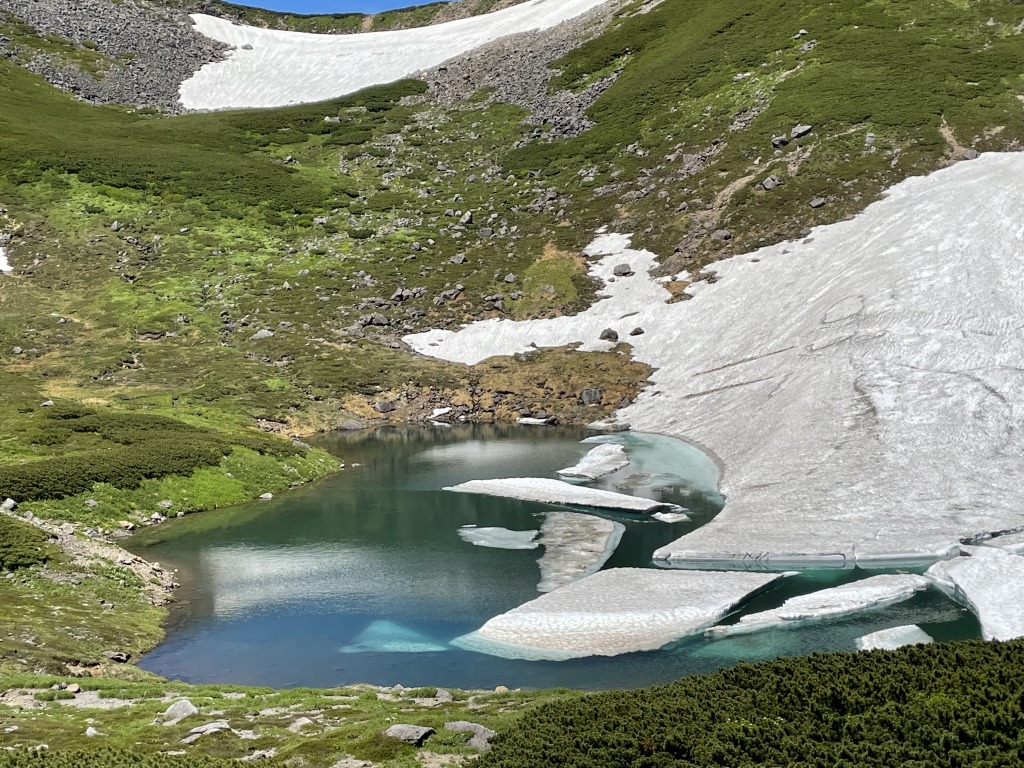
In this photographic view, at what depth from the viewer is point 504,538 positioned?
2021 inches

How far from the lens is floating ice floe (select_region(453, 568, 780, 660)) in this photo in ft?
115

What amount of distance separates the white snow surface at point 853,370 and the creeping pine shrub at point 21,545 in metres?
32.0

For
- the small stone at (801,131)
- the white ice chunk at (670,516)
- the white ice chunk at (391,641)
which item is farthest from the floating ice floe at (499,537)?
the small stone at (801,131)

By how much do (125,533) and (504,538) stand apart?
24301 mm

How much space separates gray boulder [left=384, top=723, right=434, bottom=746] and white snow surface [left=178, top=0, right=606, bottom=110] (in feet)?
573

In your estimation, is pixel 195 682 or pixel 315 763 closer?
pixel 315 763

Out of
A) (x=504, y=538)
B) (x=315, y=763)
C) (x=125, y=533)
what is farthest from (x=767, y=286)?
(x=315, y=763)

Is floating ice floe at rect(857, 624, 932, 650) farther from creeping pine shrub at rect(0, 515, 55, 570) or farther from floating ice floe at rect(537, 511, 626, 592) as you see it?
creeping pine shrub at rect(0, 515, 55, 570)

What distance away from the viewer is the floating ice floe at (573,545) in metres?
44.3

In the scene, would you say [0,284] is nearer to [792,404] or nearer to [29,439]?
[29,439]

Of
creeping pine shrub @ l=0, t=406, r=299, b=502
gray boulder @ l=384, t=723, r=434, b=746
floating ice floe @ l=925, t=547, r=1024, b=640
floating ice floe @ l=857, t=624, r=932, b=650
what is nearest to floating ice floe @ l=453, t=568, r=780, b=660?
floating ice floe @ l=857, t=624, r=932, b=650

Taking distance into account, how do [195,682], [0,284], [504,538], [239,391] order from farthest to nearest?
[0,284] < [239,391] < [504,538] < [195,682]

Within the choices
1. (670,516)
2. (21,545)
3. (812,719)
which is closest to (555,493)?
(670,516)

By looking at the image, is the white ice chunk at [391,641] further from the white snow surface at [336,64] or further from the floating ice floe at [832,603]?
the white snow surface at [336,64]
